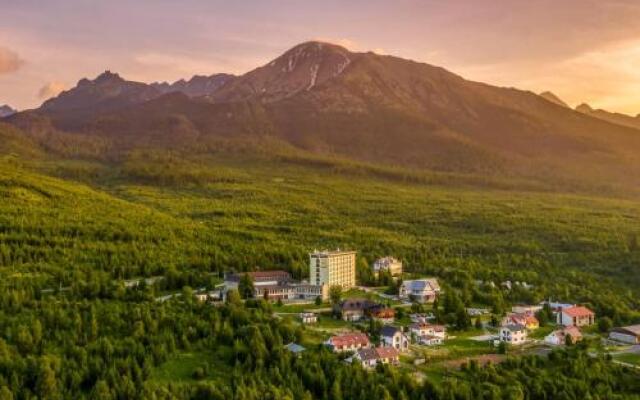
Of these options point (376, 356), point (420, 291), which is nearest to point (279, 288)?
point (420, 291)

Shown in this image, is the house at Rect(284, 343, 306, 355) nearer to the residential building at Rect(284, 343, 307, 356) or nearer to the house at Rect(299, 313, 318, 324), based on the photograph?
the residential building at Rect(284, 343, 307, 356)

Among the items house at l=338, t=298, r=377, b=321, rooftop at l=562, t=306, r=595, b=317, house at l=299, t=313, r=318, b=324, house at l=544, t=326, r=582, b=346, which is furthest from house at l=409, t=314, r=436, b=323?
rooftop at l=562, t=306, r=595, b=317

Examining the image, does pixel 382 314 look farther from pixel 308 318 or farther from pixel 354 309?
pixel 308 318

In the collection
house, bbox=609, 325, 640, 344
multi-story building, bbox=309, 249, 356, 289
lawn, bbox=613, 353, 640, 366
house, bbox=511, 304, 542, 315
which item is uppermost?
multi-story building, bbox=309, 249, 356, 289

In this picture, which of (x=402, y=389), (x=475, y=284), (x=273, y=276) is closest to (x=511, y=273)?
(x=475, y=284)

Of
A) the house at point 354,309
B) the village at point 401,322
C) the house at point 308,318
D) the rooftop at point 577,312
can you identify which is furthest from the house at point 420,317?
the rooftop at point 577,312

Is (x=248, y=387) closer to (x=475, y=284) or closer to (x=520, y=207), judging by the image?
(x=475, y=284)
